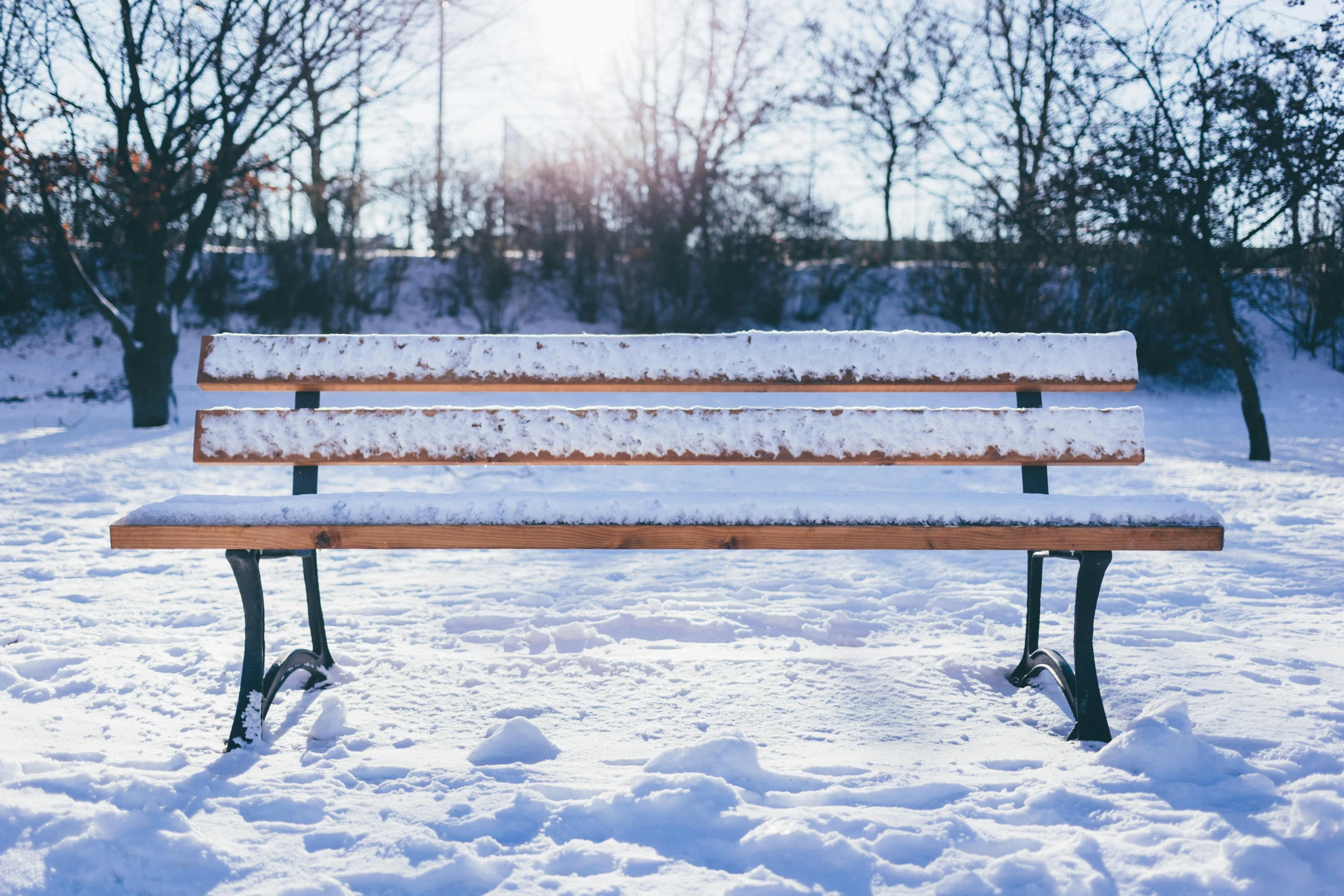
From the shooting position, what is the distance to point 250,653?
1.91 m

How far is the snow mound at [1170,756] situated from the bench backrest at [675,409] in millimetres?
638

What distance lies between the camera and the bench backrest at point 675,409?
6.76 ft

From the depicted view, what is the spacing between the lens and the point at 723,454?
Answer: 6.81ft

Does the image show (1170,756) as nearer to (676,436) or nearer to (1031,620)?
(1031,620)

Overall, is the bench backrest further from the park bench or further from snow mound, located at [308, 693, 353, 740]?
snow mound, located at [308, 693, 353, 740]

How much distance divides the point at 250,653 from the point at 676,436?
3.67ft

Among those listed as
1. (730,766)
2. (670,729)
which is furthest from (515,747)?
(730,766)

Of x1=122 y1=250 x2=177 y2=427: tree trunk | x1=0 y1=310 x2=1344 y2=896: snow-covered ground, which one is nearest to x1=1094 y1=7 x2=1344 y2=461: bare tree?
x1=0 y1=310 x2=1344 y2=896: snow-covered ground

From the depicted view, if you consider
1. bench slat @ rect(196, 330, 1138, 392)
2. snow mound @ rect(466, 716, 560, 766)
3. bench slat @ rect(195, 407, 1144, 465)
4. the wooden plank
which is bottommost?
snow mound @ rect(466, 716, 560, 766)

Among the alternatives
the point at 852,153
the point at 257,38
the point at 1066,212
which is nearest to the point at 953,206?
the point at 852,153

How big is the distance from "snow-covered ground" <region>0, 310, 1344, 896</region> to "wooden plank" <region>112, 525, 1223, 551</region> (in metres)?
0.44

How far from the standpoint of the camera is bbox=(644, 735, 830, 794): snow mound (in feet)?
5.48

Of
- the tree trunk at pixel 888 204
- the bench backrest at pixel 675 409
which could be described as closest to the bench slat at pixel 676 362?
the bench backrest at pixel 675 409

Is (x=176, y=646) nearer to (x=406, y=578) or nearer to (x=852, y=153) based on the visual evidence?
(x=406, y=578)
